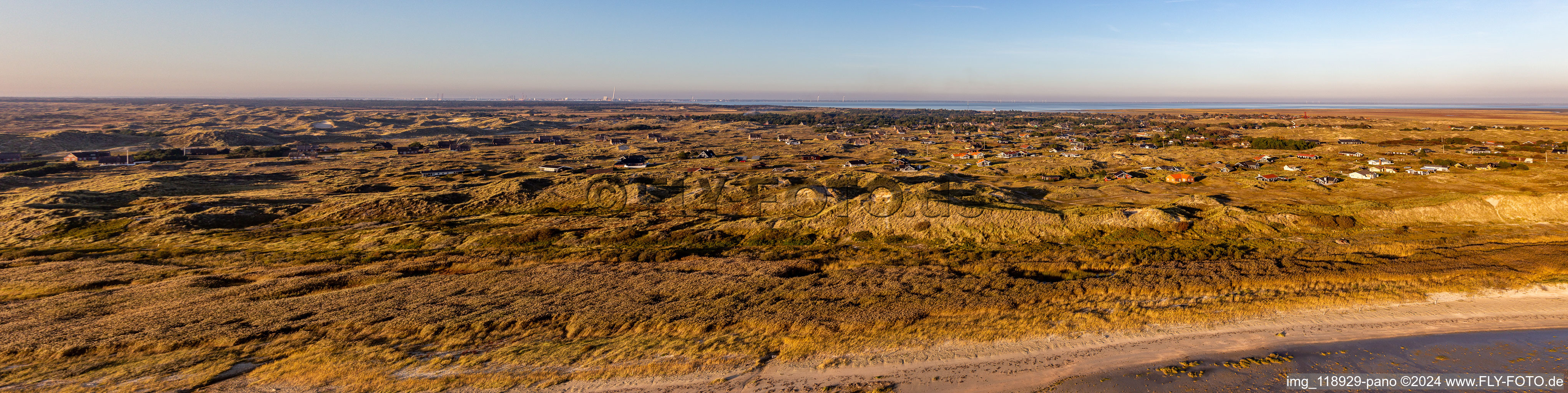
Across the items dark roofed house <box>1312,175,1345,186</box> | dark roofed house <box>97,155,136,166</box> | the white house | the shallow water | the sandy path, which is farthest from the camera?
dark roofed house <box>97,155,136,166</box>

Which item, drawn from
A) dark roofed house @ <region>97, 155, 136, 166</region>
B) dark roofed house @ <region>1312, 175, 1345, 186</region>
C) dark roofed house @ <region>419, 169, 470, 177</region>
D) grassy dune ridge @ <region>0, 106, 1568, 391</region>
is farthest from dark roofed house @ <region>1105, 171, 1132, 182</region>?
dark roofed house @ <region>97, 155, 136, 166</region>

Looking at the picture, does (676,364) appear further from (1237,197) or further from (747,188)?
(1237,197)

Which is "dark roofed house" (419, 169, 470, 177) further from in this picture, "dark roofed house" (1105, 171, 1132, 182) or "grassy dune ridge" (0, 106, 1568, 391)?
"dark roofed house" (1105, 171, 1132, 182)

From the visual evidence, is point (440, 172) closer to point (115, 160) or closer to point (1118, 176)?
point (115, 160)

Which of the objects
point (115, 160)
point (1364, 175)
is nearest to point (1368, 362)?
point (1364, 175)

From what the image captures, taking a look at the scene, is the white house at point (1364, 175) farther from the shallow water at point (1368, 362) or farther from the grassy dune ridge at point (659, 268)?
the shallow water at point (1368, 362)

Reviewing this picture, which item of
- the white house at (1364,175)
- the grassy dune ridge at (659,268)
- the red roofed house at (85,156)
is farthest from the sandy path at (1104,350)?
the red roofed house at (85,156)

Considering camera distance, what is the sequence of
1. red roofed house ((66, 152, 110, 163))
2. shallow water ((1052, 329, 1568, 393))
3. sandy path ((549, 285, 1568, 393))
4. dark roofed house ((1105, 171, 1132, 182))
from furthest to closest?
1. red roofed house ((66, 152, 110, 163))
2. dark roofed house ((1105, 171, 1132, 182))
3. shallow water ((1052, 329, 1568, 393))
4. sandy path ((549, 285, 1568, 393))

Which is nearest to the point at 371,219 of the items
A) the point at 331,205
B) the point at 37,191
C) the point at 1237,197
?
the point at 331,205
